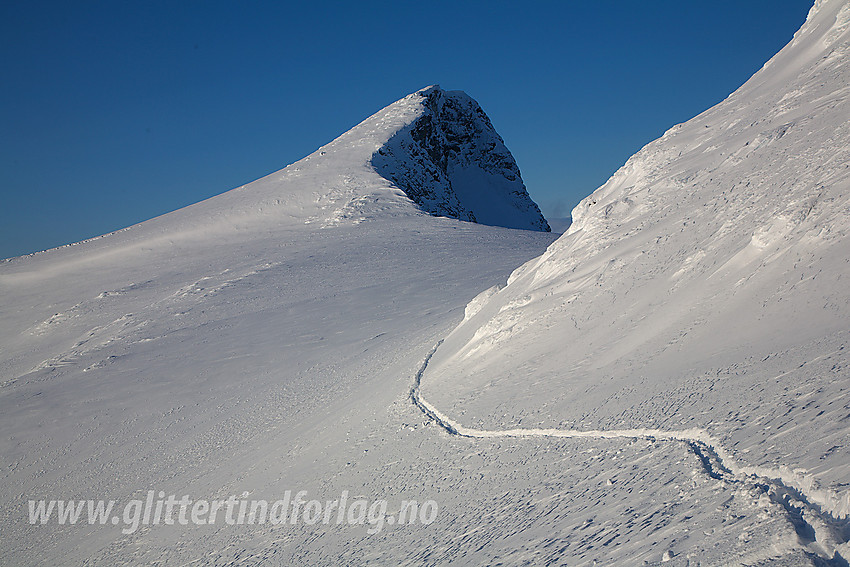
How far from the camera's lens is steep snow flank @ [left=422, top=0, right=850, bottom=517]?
12.8ft

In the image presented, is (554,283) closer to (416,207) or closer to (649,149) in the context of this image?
(649,149)

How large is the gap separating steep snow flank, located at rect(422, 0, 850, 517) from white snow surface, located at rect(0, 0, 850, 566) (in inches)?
1.1

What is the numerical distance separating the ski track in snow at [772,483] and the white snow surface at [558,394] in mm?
15

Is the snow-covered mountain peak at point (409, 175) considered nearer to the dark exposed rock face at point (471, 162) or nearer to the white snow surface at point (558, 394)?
the dark exposed rock face at point (471, 162)

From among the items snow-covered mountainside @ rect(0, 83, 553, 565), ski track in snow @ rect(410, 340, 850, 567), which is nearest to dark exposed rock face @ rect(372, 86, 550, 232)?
snow-covered mountainside @ rect(0, 83, 553, 565)

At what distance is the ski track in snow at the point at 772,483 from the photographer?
2.63m

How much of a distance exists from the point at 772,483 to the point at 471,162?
66305mm

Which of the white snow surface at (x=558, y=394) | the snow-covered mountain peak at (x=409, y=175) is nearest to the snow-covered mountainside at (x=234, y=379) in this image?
the white snow surface at (x=558, y=394)

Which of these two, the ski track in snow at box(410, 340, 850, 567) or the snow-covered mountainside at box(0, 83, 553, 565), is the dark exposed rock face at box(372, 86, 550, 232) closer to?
the snow-covered mountainside at box(0, 83, 553, 565)

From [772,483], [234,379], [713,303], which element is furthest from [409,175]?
[772,483]

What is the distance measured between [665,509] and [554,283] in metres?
4.83

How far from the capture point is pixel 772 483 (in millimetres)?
3180

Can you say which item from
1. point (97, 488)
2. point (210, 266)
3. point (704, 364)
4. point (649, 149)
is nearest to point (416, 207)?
point (210, 266)

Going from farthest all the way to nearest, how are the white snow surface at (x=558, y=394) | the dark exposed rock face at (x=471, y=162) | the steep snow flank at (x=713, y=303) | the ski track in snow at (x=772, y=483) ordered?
the dark exposed rock face at (x=471, y=162) → the steep snow flank at (x=713, y=303) → the white snow surface at (x=558, y=394) → the ski track in snow at (x=772, y=483)
